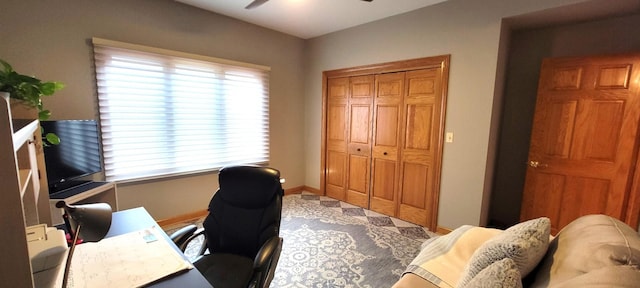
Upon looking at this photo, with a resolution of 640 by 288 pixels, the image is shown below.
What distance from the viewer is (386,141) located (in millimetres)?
3420

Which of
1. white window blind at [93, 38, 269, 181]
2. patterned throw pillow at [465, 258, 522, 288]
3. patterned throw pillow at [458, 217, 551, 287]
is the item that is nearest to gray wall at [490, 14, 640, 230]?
patterned throw pillow at [458, 217, 551, 287]

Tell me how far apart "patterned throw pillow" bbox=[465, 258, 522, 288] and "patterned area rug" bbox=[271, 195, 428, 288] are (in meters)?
1.29

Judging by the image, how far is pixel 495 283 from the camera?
2.83 feet

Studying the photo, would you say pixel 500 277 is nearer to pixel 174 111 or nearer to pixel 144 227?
pixel 144 227

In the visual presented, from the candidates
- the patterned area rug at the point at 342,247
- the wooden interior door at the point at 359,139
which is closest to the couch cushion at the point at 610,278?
the patterned area rug at the point at 342,247

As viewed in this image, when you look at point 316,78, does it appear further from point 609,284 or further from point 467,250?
point 609,284

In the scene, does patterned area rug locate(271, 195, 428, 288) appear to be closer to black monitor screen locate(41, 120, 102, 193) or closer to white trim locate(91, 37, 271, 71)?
black monitor screen locate(41, 120, 102, 193)

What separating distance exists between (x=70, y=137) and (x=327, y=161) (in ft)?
10.0

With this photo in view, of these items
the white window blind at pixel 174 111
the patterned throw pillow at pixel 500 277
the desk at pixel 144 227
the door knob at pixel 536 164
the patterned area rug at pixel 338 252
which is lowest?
the patterned area rug at pixel 338 252

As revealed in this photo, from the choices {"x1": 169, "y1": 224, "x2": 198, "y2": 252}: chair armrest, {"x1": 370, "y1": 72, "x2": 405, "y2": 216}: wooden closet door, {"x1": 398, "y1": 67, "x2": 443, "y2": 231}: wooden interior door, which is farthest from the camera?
{"x1": 370, "y1": 72, "x2": 405, "y2": 216}: wooden closet door

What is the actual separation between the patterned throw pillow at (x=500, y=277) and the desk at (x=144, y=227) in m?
1.00

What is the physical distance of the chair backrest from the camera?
1.62 meters

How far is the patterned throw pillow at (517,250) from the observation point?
1.02 meters

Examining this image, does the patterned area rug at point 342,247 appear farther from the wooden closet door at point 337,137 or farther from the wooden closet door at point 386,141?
the wooden closet door at point 337,137
